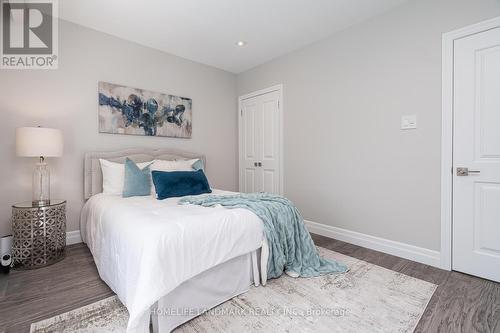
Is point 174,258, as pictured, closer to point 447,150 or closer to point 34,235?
point 34,235

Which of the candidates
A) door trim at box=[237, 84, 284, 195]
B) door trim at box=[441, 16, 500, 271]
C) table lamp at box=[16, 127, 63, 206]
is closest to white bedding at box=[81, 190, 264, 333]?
table lamp at box=[16, 127, 63, 206]

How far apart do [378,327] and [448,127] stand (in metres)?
1.83

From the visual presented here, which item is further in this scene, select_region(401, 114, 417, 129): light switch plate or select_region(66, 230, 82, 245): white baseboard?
select_region(66, 230, 82, 245): white baseboard

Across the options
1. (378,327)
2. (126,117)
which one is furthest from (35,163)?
(378,327)

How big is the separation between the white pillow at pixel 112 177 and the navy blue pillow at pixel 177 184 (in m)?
0.42

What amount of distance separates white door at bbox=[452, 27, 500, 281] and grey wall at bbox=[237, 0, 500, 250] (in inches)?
5.9

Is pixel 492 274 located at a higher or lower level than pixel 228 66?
lower

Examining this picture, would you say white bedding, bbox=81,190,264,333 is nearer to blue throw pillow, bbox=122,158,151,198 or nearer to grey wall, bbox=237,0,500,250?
blue throw pillow, bbox=122,158,151,198

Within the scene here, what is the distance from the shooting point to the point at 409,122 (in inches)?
93.4

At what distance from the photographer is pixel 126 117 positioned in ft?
10.3

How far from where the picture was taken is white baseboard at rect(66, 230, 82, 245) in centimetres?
275

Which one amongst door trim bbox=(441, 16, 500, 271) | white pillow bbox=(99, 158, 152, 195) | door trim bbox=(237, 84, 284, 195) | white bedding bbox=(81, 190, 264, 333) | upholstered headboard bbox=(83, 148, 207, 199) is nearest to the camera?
white bedding bbox=(81, 190, 264, 333)

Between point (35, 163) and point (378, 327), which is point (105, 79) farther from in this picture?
point (378, 327)

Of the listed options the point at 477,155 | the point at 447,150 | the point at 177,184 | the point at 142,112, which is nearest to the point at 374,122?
the point at 447,150
